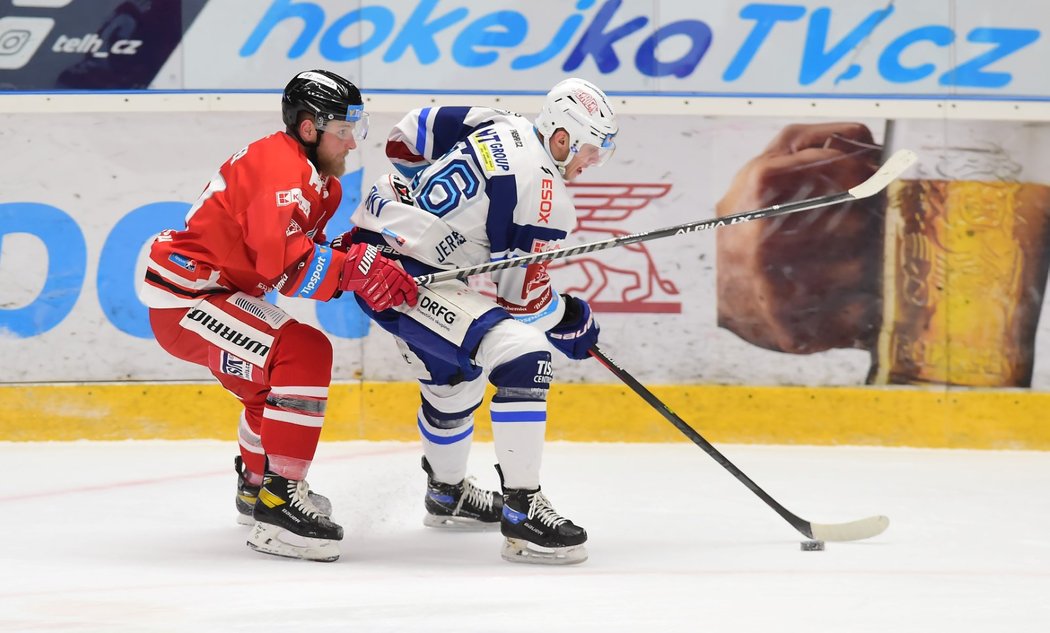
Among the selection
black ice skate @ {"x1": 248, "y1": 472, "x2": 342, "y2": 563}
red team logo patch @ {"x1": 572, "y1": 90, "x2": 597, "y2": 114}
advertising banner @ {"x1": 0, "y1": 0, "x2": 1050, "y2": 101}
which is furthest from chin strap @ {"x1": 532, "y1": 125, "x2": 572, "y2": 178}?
advertising banner @ {"x1": 0, "y1": 0, "x2": 1050, "y2": 101}

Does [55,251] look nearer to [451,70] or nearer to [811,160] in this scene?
[451,70]

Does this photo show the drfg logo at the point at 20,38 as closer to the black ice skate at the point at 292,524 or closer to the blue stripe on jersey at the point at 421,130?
the blue stripe on jersey at the point at 421,130

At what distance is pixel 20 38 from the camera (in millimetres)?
5207

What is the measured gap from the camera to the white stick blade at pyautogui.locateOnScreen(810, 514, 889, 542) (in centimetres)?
329

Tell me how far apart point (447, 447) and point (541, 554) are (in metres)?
0.63

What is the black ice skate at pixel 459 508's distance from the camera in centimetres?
356

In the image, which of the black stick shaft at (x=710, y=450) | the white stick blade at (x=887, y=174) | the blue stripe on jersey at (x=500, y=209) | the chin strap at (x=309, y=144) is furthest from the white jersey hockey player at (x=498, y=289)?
the white stick blade at (x=887, y=174)

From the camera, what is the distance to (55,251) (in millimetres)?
5148

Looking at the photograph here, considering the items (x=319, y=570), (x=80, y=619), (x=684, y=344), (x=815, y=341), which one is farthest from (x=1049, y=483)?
(x=80, y=619)

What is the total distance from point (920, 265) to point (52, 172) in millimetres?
3525

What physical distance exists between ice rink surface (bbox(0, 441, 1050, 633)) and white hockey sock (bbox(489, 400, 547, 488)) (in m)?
0.22

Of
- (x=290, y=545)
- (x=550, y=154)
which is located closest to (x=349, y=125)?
(x=550, y=154)

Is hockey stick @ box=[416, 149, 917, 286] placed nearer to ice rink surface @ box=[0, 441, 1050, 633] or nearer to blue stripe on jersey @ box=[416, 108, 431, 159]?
blue stripe on jersey @ box=[416, 108, 431, 159]

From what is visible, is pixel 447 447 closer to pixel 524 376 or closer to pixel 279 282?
pixel 524 376
